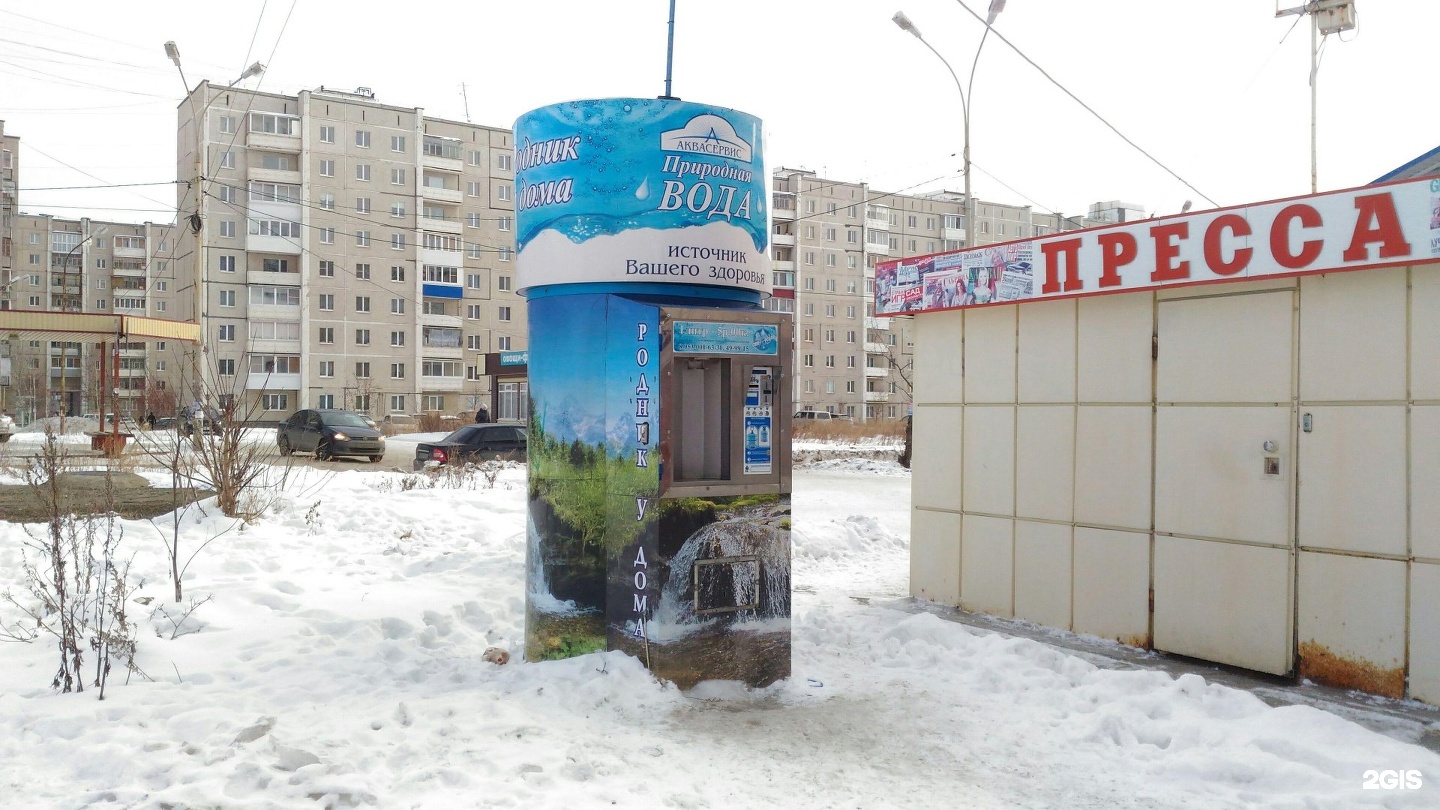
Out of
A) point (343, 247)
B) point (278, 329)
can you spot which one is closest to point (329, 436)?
point (278, 329)

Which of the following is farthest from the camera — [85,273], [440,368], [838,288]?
[85,273]

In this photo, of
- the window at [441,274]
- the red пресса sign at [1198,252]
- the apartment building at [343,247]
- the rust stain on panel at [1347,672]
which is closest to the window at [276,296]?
the apartment building at [343,247]

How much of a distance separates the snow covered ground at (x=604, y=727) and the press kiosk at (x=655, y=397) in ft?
1.18

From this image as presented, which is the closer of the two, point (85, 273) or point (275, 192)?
point (275, 192)

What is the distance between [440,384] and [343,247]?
1044cm

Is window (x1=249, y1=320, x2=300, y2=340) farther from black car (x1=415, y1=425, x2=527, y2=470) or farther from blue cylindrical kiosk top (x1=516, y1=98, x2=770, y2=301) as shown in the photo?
blue cylindrical kiosk top (x1=516, y1=98, x2=770, y2=301)

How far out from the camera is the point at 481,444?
835 inches

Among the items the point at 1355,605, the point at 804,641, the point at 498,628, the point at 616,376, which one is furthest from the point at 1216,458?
the point at 498,628

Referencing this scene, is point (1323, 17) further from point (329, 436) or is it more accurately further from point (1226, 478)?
point (329, 436)

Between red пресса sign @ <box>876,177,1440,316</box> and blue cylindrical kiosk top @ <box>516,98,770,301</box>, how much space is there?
9.68 ft

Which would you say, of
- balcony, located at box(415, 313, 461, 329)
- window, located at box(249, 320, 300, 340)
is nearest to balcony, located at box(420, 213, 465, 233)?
balcony, located at box(415, 313, 461, 329)

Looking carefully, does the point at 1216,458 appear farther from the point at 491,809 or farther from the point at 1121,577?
the point at 491,809

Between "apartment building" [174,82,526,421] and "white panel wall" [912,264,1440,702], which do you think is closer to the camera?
"white panel wall" [912,264,1440,702]

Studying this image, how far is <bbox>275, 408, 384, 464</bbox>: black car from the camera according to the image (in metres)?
23.9
